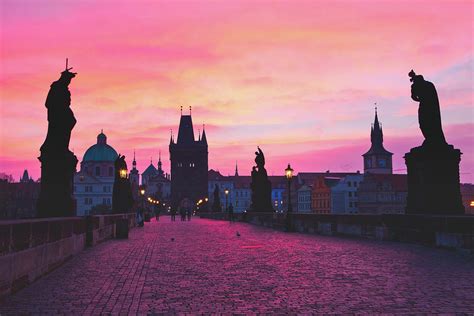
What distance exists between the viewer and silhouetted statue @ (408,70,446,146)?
18719 millimetres

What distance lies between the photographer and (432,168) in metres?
18.0

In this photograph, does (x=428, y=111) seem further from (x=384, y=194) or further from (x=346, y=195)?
(x=346, y=195)

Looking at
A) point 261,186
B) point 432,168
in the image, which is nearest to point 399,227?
point 432,168

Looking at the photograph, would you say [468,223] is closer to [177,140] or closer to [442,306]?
[442,306]

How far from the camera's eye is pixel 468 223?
14422 millimetres

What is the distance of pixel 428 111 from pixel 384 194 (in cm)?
10754

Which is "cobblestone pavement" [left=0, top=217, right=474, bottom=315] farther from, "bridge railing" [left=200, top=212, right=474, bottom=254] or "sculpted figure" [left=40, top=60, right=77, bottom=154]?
"sculpted figure" [left=40, top=60, right=77, bottom=154]

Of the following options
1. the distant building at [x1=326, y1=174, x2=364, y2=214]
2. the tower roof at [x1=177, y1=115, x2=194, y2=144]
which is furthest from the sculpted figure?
the tower roof at [x1=177, y1=115, x2=194, y2=144]

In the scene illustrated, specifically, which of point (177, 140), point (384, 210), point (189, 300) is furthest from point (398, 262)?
point (177, 140)

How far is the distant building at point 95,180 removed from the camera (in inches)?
6407

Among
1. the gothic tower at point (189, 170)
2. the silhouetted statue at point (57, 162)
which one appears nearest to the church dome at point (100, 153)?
the gothic tower at point (189, 170)

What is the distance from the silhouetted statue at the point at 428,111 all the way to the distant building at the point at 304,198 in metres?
134

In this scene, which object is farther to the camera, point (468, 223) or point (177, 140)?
point (177, 140)

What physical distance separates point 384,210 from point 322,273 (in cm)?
11740
